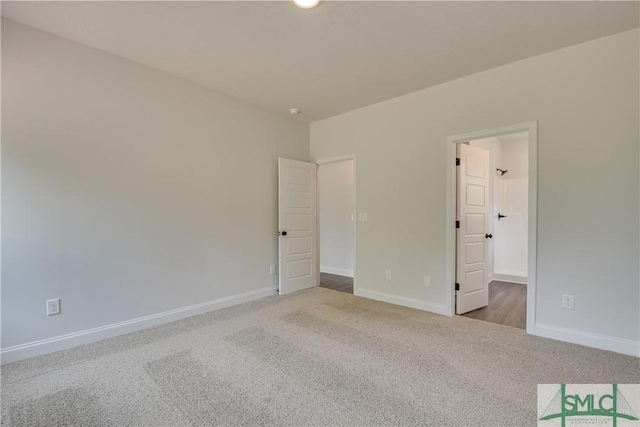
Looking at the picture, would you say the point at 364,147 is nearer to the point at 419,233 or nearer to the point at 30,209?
the point at 419,233

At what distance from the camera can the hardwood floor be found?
4633 mm

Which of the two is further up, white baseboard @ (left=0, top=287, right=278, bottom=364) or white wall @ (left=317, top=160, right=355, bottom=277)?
white wall @ (left=317, top=160, right=355, bottom=277)

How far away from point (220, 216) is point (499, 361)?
3.15 metres

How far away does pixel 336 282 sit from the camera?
16.6 ft

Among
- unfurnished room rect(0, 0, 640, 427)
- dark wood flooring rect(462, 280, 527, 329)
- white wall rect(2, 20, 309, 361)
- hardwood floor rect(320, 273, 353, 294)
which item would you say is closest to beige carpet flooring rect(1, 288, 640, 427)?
unfurnished room rect(0, 0, 640, 427)

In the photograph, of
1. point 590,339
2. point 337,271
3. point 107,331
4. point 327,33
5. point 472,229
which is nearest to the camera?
point 327,33

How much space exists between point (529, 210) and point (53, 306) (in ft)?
14.3

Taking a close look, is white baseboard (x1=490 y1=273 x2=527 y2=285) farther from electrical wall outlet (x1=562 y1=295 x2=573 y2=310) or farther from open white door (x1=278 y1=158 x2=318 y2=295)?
open white door (x1=278 y1=158 x2=318 y2=295)

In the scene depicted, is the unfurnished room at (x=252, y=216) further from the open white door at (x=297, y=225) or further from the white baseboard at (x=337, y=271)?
the white baseboard at (x=337, y=271)

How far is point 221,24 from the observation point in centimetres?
228

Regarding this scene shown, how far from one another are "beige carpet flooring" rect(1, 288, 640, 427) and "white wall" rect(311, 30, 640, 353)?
0.38 m

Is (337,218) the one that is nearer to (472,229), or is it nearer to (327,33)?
(472,229)

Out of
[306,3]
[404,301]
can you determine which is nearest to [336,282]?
Result: [404,301]

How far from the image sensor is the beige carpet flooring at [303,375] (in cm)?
170
